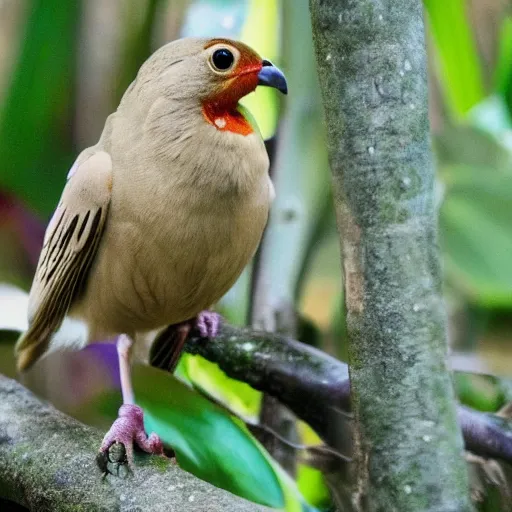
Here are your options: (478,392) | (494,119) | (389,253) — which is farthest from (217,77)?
(494,119)

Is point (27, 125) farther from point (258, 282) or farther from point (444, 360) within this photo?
point (444, 360)

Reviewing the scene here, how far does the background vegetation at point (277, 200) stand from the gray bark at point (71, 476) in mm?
191

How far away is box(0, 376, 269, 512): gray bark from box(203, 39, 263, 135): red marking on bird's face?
0.45m

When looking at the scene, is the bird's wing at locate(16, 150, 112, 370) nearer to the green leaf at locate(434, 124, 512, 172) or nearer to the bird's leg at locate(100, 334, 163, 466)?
the bird's leg at locate(100, 334, 163, 466)

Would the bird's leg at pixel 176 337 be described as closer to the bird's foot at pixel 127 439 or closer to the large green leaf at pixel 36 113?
the bird's foot at pixel 127 439

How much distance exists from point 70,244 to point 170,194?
0.22 m

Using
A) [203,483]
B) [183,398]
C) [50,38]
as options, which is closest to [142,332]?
[183,398]

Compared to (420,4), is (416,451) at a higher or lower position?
lower

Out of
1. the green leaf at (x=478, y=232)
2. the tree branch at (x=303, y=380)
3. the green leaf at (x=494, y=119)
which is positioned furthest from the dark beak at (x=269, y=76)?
the green leaf at (x=494, y=119)

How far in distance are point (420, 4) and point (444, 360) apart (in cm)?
33

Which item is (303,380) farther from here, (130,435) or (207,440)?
(130,435)

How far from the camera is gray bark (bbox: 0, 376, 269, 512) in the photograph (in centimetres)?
75

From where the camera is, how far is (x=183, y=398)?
3.77 ft

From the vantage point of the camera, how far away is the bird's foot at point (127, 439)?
0.84m
